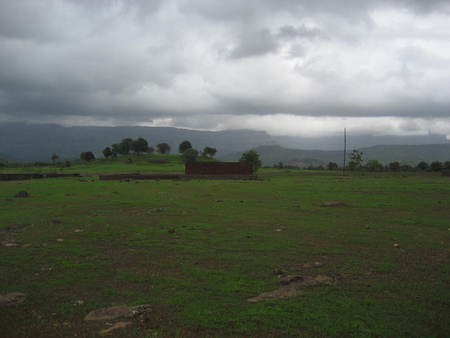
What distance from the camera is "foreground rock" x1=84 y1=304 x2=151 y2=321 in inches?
317

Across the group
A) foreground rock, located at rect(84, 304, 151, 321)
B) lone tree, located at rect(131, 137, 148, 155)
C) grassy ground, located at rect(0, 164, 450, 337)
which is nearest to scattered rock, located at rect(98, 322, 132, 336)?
grassy ground, located at rect(0, 164, 450, 337)

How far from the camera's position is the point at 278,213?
2362 cm

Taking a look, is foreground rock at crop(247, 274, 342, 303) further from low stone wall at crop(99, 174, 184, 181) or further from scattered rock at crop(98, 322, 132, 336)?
low stone wall at crop(99, 174, 184, 181)

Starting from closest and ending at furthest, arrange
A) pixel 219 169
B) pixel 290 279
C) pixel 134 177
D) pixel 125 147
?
pixel 290 279 < pixel 134 177 < pixel 219 169 < pixel 125 147

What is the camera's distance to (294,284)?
1006cm

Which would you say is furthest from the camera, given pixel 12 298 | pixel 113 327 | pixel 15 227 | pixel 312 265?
pixel 15 227

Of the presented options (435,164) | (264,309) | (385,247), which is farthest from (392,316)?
(435,164)

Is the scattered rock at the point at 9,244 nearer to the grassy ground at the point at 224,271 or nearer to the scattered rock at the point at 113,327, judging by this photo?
the grassy ground at the point at 224,271

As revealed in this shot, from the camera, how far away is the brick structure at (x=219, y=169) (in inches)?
2689

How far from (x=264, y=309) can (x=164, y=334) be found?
7.43 ft

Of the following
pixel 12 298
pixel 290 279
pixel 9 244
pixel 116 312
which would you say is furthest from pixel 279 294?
pixel 9 244

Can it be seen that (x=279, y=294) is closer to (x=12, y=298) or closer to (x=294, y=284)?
(x=294, y=284)

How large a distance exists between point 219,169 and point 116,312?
199 feet

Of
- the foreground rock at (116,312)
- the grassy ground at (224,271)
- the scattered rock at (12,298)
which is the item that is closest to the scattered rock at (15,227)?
the grassy ground at (224,271)
